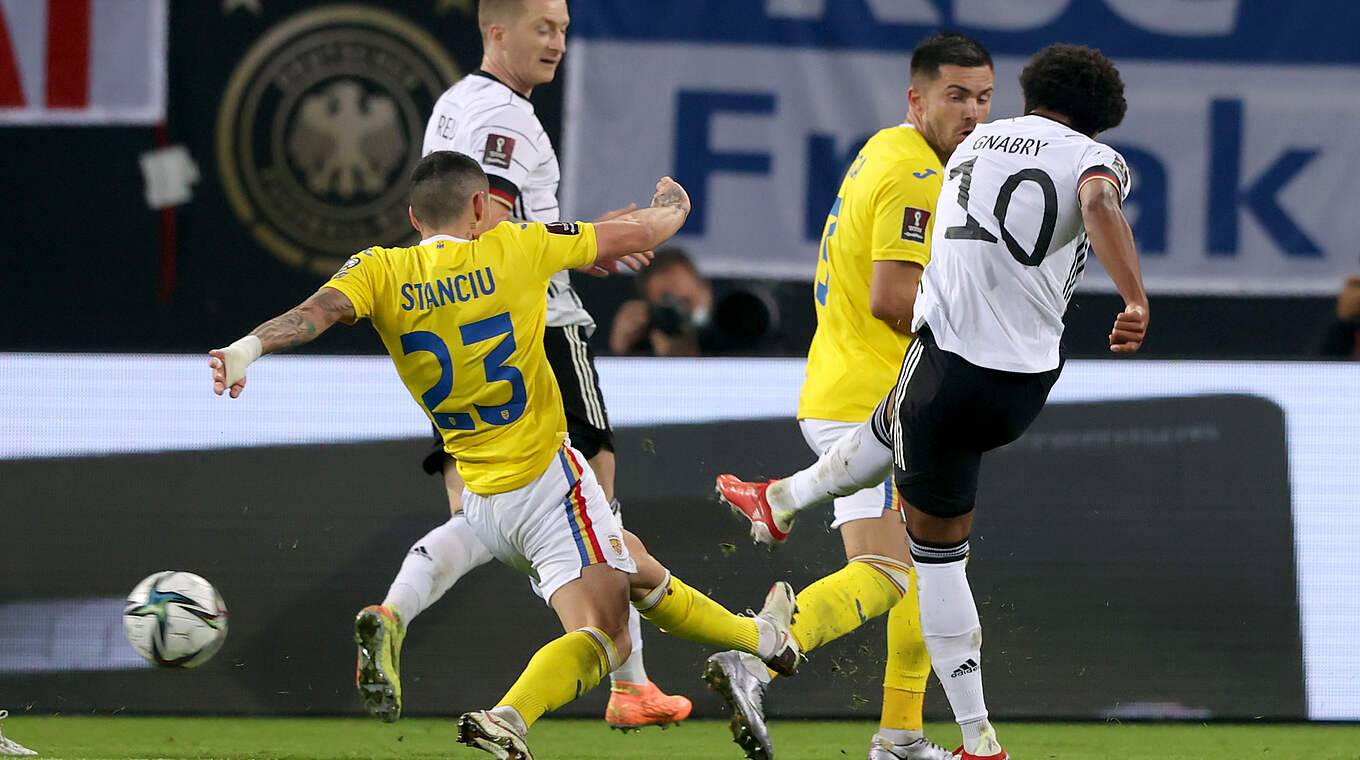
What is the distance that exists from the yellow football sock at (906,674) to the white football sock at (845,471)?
40 centimetres

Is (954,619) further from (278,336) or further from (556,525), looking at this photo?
(278,336)

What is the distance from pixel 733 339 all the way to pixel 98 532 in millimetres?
2562

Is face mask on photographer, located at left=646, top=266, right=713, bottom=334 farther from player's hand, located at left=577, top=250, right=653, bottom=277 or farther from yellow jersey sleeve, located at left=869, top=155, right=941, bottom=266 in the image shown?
yellow jersey sleeve, located at left=869, top=155, right=941, bottom=266

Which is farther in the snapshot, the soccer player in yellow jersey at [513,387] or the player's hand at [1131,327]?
the soccer player in yellow jersey at [513,387]

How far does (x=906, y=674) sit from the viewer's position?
4.24 meters

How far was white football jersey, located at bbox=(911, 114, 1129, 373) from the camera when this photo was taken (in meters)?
3.62

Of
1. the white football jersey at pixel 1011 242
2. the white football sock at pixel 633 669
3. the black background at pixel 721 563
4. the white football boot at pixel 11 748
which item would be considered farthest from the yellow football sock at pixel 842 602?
the white football boot at pixel 11 748

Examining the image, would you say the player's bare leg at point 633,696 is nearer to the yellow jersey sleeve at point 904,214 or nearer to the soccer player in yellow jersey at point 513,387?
the soccer player in yellow jersey at point 513,387

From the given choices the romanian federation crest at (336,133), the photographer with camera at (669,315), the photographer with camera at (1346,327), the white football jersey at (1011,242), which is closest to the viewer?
the white football jersey at (1011,242)

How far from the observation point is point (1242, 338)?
7.29 meters

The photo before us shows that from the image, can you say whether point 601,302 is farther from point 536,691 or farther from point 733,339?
point 536,691

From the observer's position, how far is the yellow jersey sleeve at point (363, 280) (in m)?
3.62

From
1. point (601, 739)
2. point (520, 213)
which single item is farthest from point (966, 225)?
point (601, 739)

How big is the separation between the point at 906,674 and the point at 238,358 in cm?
202
